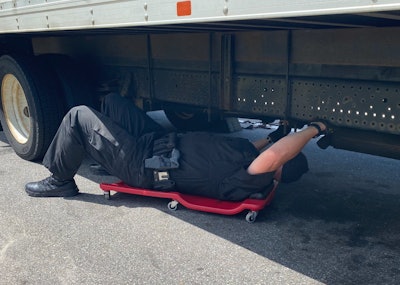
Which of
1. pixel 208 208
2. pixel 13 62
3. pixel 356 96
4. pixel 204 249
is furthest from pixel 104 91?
pixel 356 96

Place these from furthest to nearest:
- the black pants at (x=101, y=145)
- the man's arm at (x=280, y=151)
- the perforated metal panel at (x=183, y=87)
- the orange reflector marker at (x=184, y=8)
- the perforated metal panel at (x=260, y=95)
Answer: the perforated metal panel at (x=183, y=87)
the black pants at (x=101, y=145)
the perforated metal panel at (x=260, y=95)
the man's arm at (x=280, y=151)
the orange reflector marker at (x=184, y=8)

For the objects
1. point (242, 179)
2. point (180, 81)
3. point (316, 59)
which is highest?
point (316, 59)

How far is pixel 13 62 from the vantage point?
4.37 m

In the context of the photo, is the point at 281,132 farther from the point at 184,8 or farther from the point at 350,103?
the point at 184,8

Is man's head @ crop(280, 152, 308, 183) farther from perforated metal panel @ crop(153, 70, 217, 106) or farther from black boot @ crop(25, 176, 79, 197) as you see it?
black boot @ crop(25, 176, 79, 197)

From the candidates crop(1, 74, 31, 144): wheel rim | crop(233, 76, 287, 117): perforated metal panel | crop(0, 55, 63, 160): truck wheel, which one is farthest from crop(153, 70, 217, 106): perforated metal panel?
crop(1, 74, 31, 144): wheel rim

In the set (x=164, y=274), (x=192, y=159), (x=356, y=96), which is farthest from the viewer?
(x=192, y=159)

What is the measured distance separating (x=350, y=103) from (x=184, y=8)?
1246 millimetres

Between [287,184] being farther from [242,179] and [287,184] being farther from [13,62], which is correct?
[13,62]

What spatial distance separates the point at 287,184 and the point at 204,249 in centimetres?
140

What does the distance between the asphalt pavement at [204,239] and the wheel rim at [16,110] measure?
98cm

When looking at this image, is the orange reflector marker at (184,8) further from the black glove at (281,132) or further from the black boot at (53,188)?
the black boot at (53,188)

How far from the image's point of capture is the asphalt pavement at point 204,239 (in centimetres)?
242

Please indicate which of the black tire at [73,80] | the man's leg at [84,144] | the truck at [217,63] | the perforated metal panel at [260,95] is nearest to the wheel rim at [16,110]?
the truck at [217,63]
